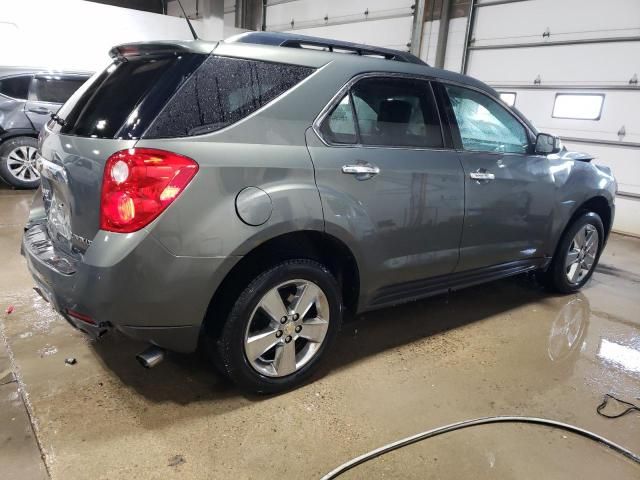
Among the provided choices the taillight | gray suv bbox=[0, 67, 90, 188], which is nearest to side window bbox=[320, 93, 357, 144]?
the taillight

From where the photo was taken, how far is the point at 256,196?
1.96 metres

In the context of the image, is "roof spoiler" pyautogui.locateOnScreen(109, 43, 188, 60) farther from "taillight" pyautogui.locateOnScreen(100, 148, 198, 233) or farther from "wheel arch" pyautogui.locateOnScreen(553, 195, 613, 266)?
"wheel arch" pyautogui.locateOnScreen(553, 195, 613, 266)

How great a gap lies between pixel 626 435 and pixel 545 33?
6.10 metres

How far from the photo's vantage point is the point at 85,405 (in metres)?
2.12

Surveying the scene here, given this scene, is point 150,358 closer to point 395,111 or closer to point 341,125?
point 341,125

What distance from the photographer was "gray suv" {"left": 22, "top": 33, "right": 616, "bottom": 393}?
1.81m

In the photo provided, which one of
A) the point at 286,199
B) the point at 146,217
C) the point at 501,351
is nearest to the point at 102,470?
the point at 146,217

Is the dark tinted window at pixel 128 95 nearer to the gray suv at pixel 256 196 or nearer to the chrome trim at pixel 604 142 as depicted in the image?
the gray suv at pixel 256 196

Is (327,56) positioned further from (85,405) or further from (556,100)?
(556,100)

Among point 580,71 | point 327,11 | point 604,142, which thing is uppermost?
point 327,11

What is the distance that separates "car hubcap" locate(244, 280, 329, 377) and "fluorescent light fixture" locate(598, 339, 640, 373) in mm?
1870

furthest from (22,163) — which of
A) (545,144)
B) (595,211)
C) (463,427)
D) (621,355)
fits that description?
(621,355)

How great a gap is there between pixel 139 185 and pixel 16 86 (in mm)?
5592

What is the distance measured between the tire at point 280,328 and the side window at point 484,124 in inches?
50.6
